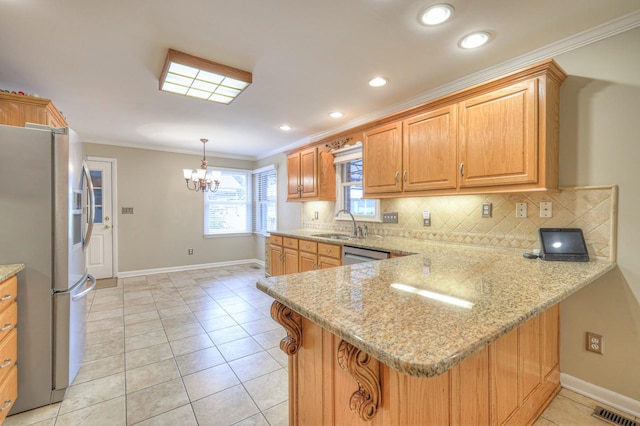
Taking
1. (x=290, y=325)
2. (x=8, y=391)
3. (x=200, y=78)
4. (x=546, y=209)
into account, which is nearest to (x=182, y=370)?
(x=8, y=391)

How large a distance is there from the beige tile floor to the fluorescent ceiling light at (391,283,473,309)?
1189 millimetres

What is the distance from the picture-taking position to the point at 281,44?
205cm

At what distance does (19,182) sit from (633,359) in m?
3.92

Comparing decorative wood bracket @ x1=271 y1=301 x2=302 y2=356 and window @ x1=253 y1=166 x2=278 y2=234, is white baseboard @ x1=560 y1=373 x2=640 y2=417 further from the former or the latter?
window @ x1=253 y1=166 x2=278 y2=234

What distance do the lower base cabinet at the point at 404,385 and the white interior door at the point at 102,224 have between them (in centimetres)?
505

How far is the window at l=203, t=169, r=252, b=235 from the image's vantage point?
5.98 metres

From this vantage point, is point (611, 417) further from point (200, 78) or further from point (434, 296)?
point (200, 78)

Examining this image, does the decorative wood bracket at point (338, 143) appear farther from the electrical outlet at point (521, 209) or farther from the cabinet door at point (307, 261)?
the electrical outlet at point (521, 209)

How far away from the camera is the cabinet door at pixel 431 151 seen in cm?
238

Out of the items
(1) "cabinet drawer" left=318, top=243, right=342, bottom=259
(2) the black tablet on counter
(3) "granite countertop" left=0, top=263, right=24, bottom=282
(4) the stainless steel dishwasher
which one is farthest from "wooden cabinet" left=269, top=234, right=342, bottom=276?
(3) "granite countertop" left=0, top=263, right=24, bottom=282

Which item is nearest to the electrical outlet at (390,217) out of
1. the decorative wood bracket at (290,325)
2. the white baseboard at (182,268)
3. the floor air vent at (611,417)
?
the floor air vent at (611,417)

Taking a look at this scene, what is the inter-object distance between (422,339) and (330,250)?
8.26 feet

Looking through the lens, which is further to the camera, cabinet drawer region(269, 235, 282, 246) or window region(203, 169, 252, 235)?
window region(203, 169, 252, 235)

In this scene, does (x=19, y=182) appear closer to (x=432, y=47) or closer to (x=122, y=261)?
(x=432, y=47)
